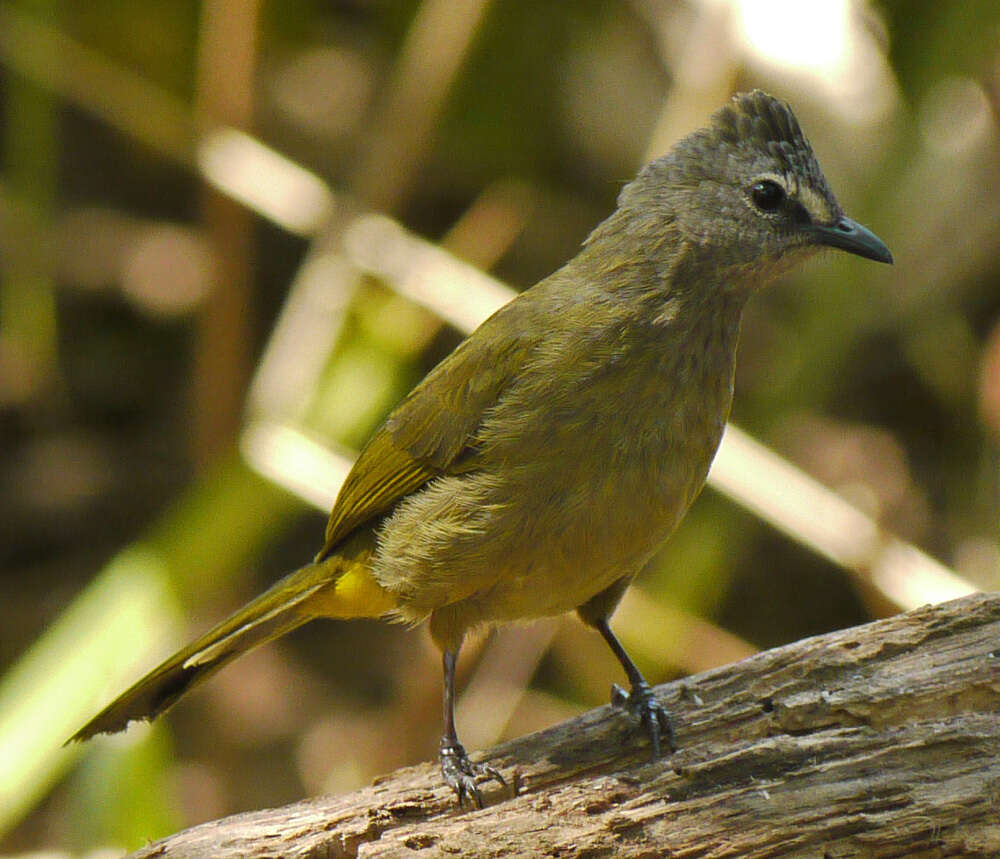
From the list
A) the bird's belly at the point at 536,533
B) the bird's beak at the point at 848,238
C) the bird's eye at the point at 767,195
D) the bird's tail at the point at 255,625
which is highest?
the bird's eye at the point at 767,195

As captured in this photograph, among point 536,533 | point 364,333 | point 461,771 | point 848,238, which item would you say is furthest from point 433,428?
point 364,333

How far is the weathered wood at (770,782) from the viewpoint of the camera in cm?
258

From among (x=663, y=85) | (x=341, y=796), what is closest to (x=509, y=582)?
(x=341, y=796)

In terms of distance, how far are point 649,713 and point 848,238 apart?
137 centimetres

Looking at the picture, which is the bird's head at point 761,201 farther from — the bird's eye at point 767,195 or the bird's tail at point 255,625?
the bird's tail at point 255,625

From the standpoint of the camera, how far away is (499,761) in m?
3.15

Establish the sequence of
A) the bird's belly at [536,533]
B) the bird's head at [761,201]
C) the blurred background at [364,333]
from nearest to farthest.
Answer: the bird's belly at [536,533]
the bird's head at [761,201]
the blurred background at [364,333]

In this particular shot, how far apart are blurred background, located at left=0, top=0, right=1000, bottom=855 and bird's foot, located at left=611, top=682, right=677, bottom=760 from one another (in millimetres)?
1399

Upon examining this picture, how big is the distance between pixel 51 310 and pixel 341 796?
13.8 ft

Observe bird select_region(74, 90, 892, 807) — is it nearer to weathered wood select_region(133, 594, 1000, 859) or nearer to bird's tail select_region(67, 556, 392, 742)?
bird's tail select_region(67, 556, 392, 742)

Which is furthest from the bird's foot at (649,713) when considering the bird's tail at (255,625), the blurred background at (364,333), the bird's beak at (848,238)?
the blurred background at (364,333)

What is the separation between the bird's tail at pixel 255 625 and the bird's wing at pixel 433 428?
5.3 inches

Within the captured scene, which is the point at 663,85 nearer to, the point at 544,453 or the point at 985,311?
the point at 985,311

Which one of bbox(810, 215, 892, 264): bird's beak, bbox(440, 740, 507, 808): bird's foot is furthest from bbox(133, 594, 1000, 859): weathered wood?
bbox(810, 215, 892, 264): bird's beak
